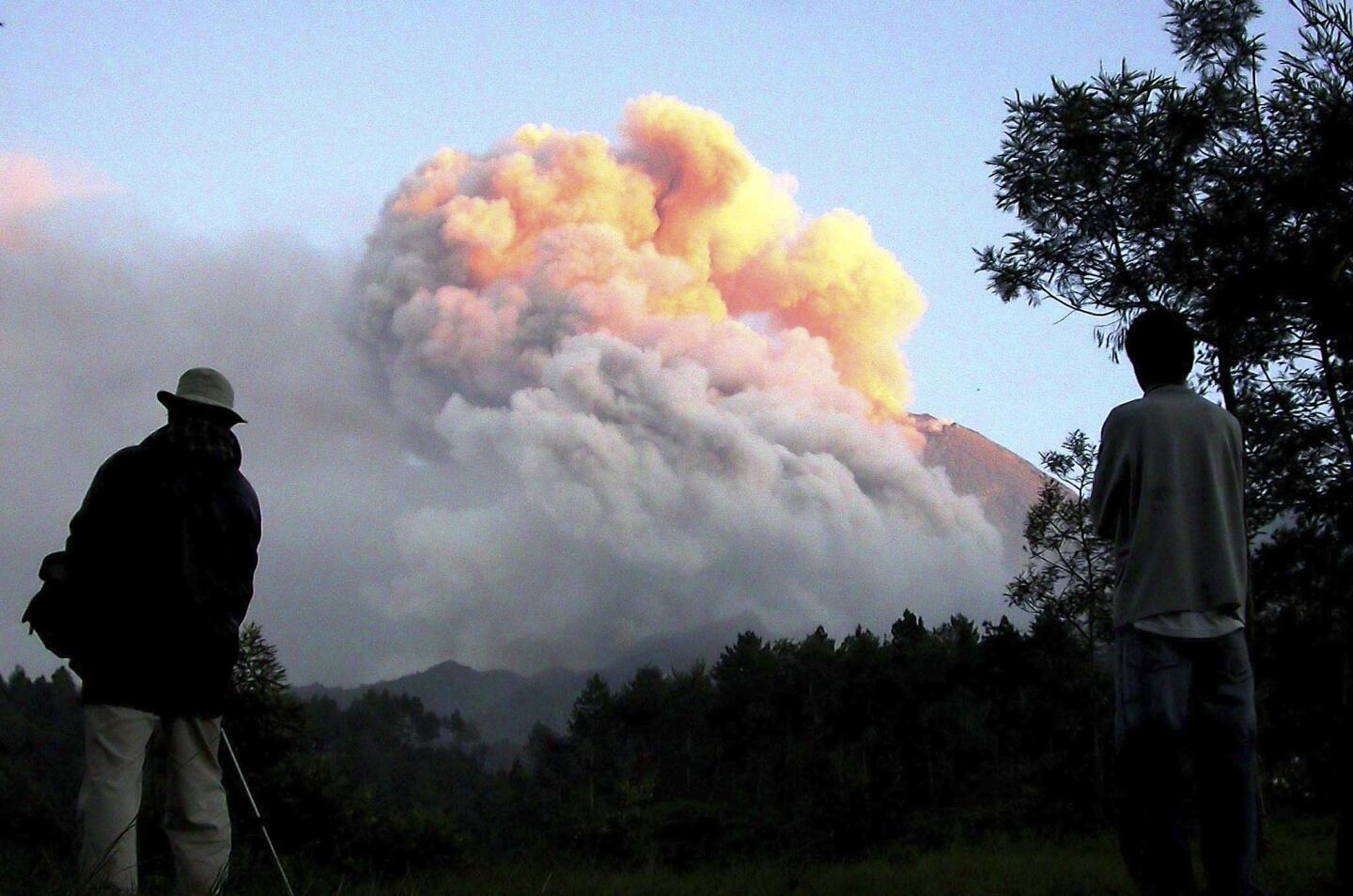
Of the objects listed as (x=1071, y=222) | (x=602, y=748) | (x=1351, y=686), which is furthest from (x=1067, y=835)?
(x=602, y=748)

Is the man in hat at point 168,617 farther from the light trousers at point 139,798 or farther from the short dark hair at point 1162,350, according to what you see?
the short dark hair at point 1162,350

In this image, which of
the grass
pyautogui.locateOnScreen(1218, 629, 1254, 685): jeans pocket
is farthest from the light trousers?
pyautogui.locateOnScreen(1218, 629, 1254, 685): jeans pocket

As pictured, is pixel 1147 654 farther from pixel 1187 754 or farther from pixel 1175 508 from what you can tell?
pixel 1175 508

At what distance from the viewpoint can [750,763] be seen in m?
32.8

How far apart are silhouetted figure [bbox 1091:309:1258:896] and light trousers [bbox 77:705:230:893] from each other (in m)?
3.06

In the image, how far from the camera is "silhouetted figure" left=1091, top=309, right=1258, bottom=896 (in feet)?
11.3

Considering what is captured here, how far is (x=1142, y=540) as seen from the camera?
3598 mm

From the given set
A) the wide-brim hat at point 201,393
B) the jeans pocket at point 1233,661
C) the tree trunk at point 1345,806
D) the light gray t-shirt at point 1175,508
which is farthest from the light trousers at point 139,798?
the tree trunk at point 1345,806

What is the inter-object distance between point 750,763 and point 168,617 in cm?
3001

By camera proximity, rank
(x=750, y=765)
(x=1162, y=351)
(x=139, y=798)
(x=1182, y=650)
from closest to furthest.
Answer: (x=1182, y=650) < (x=1162, y=351) < (x=139, y=798) < (x=750, y=765)

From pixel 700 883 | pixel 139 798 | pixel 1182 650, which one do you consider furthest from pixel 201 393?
pixel 1182 650

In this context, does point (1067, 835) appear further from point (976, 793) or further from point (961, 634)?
point (961, 634)

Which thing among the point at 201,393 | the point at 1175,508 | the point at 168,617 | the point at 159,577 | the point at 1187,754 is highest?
the point at 201,393

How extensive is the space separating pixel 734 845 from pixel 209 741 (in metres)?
13.7
